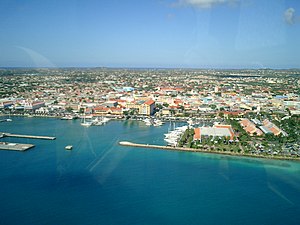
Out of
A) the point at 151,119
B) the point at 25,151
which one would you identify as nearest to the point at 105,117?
the point at 151,119

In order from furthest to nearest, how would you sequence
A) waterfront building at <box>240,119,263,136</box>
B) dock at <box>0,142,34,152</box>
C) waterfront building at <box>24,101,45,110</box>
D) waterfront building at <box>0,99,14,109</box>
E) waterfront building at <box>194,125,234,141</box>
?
waterfront building at <box>0,99,14,109</box>
waterfront building at <box>24,101,45,110</box>
waterfront building at <box>240,119,263,136</box>
waterfront building at <box>194,125,234,141</box>
dock at <box>0,142,34,152</box>

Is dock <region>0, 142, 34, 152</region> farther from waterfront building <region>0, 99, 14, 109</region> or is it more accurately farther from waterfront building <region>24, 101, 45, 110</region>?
waterfront building <region>0, 99, 14, 109</region>

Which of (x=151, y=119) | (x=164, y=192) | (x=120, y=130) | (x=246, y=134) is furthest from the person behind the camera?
(x=151, y=119)

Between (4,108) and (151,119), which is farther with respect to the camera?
(4,108)

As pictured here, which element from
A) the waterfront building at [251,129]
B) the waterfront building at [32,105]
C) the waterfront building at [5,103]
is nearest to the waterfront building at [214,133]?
the waterfront building at [251,129]

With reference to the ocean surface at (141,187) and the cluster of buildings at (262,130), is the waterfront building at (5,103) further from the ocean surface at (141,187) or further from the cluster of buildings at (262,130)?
the cluster of buildings at (262,130)

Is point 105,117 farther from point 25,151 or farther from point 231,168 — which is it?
point 231,168

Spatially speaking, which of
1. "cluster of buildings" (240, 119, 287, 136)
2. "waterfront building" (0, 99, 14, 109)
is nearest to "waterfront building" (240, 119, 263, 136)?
"cluster of buildings" (240, 119, 287, 136)

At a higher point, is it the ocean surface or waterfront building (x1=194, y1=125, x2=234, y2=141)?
waterfront building (x1=194, y1=125, x2=234, y2=141)

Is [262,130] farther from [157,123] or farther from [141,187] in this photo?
[141,187]
